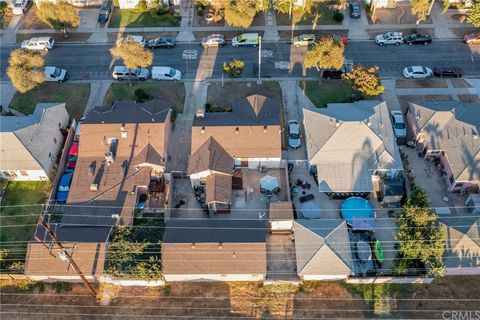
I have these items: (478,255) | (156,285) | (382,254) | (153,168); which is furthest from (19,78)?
(478,255)

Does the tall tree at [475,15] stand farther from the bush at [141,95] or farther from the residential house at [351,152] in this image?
A: the bush at [141,95]

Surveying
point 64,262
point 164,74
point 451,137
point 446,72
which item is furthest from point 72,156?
point 446,72

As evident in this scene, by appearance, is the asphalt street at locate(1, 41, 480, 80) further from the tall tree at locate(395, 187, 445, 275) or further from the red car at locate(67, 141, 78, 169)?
the tall tree at locate(395, 187, 445, 275)

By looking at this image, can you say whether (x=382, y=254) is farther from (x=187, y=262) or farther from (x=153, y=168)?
(x=153, y=168)

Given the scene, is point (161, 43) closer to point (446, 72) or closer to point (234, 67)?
point (234, 67)

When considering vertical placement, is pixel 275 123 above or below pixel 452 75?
below

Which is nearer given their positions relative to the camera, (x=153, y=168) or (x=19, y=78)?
(x=153, y=168)
